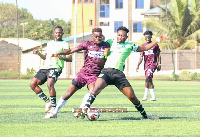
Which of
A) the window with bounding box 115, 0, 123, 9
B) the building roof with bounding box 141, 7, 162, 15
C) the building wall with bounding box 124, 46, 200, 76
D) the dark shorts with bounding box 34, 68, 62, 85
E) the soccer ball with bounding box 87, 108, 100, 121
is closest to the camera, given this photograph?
the soccer ball with bounding box 87, 108, 100, 121

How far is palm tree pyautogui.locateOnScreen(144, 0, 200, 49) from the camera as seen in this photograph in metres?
48.5

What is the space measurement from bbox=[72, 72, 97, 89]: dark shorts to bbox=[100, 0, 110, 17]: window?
56859mm

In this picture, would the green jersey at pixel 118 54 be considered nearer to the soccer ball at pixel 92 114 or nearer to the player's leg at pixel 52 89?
the soccer ball at pixel 92 114

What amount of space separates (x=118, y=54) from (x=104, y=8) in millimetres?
57863

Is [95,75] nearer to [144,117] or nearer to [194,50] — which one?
[144,117]

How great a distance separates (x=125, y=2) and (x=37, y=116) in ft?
173

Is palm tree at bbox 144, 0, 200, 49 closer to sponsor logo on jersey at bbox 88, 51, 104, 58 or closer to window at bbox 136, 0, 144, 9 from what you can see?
window at bbox 136, 0, 144, 9

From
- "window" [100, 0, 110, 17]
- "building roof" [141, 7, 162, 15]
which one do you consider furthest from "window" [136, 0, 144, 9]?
"window" [100, 0, 110, 17]

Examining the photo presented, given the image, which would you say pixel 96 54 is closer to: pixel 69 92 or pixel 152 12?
pixel 69 92

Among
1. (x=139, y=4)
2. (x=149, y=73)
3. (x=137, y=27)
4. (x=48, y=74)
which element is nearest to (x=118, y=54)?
(x=48, y=74)

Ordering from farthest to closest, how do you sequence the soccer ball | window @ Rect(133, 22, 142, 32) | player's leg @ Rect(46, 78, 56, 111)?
window @ Rect(133, 22, 142, 32), player's leg @ Rect(46, 78, 56, 111), the soccer ball

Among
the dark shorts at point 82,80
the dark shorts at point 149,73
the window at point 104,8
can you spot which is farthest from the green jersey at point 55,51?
the window at point 104,8

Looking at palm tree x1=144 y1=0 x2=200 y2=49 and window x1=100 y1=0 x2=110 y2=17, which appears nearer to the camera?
palm tree x1=144 y1=0 x2=200 y2=49

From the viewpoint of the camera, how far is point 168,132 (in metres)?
8.77
